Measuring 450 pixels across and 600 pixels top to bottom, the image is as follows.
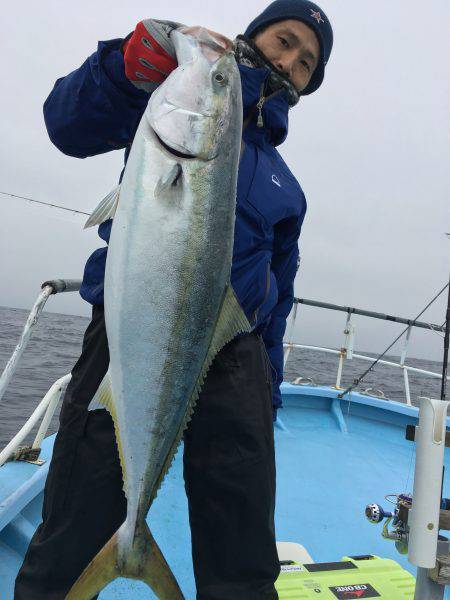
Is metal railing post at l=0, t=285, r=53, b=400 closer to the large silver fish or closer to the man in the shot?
the man

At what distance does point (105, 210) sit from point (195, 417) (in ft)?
2.80

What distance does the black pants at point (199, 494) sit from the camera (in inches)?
61.9

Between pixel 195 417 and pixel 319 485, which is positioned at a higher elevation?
pixel 195 417

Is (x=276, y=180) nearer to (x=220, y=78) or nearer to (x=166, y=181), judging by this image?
(x=220, y=78)

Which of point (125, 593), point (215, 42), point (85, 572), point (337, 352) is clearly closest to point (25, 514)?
point (125, 593)

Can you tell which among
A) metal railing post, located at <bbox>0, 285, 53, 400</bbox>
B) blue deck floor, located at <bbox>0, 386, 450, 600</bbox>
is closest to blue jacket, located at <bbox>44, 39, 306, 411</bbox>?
metal railing post, located at <bbox>0, 285, 53, 400</bbox>

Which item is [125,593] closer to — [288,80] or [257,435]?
[257,435]

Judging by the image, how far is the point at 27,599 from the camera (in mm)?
1534

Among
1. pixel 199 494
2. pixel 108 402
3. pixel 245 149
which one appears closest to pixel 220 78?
pixel 245 149

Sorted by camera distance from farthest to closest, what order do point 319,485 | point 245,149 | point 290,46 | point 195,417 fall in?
point 319,485 < point 290,46 < point 245,149 < point 195,417

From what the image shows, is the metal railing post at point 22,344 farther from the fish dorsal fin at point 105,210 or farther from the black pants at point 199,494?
the fish dorsal fin at point 105,210

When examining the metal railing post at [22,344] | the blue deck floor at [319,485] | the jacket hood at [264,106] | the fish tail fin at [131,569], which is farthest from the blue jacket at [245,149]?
the blue deck floor at [319,485]

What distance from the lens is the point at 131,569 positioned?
149 centimetres

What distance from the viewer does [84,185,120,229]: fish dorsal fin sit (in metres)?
1.57
